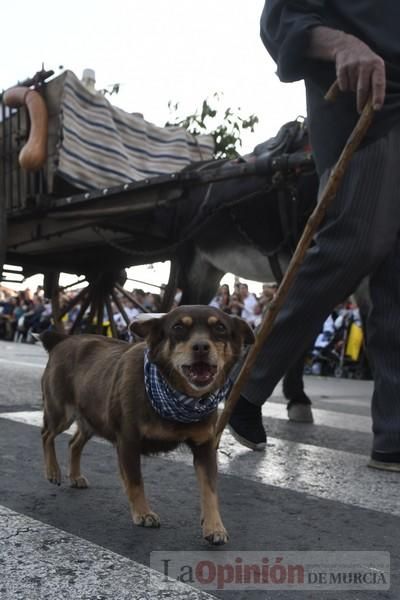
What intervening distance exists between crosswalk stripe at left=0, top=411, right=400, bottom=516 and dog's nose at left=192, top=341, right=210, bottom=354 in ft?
2.29

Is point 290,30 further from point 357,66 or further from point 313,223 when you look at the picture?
point 313,223

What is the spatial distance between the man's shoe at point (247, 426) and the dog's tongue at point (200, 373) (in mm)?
1069

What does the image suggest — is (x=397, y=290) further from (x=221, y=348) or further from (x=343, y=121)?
(x=221, y=348)

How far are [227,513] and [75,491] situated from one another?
54cm

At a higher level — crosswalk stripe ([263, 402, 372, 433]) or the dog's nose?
the dog's nose

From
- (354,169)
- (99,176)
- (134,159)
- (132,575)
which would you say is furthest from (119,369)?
(134,159)

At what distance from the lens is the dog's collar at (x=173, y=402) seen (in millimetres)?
2041

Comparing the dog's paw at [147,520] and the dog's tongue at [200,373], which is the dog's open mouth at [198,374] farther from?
the dog's paw at [147,520]

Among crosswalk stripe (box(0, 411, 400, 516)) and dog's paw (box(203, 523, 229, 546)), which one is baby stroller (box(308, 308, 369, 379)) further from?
dog's paw (box(203, 523, 229, 546))

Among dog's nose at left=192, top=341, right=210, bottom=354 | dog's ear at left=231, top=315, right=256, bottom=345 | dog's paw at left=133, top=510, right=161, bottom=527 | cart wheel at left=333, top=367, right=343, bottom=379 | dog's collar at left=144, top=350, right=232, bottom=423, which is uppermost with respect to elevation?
dog's ear at left=231, top=315, right=256, bottom=345

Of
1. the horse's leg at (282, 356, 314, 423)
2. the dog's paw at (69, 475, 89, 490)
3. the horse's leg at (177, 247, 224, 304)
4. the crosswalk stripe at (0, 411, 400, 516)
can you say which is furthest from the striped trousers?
the horse's leg at (177, 247, 224, 304)

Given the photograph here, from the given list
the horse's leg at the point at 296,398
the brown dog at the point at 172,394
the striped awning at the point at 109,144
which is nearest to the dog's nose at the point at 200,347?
the brown dog at the point at 172,394

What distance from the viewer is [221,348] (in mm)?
2207

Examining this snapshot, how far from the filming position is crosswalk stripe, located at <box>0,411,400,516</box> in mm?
2480
